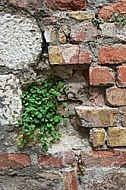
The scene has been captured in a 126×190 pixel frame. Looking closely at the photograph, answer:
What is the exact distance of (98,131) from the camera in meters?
1.29

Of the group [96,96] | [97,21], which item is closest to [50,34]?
[97,21]

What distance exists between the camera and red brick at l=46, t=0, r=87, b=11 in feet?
4.12

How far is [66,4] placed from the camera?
1.26 meters

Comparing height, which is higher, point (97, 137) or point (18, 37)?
point (18, 37)

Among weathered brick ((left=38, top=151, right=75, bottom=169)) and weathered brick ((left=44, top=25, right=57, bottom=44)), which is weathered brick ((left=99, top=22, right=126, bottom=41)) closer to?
weathered brick ((left=44, top=25, right=57, bottom=44))

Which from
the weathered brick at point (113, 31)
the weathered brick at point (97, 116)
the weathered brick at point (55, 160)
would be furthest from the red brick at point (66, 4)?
the weathered brick at point (55, 160)

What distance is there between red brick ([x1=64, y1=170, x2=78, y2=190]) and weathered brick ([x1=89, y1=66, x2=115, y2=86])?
0.36m

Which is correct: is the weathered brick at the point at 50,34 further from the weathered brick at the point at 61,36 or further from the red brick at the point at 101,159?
the red brick at the point at 101,159

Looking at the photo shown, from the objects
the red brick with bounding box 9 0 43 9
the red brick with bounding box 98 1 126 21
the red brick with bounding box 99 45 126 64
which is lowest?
the red brick with bounding box 99 45 126 64

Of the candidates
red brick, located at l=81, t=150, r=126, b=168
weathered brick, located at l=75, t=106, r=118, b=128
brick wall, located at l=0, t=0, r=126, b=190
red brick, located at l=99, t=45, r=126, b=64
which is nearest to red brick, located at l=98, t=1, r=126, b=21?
brick wall, located at l=0, t=0, r=126, b=190

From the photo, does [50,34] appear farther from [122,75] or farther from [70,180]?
[70,180]

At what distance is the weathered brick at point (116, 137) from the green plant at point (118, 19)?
38 cm

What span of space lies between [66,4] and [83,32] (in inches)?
4.6

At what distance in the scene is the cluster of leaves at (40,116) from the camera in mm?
1299
